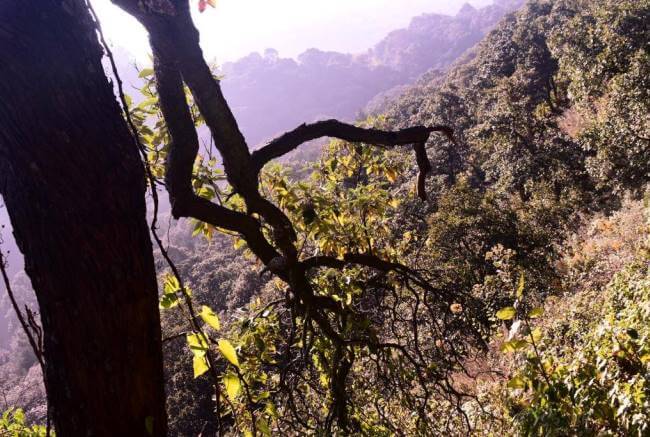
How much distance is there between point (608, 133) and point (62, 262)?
1945cm

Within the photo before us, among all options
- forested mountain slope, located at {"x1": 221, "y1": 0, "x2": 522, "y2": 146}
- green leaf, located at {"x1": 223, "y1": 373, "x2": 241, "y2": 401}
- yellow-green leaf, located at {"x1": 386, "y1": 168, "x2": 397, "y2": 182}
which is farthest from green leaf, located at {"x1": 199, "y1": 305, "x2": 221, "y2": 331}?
forested mountain slope, located at {"x1": 221, "y1": 0, "x2": 522, "y2": 146}

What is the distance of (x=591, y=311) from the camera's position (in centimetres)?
631

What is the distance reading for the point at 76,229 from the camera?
88 centimetres

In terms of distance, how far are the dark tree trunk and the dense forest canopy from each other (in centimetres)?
10

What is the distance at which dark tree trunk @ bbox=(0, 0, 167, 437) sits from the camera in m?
0.86

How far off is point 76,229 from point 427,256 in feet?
54.3

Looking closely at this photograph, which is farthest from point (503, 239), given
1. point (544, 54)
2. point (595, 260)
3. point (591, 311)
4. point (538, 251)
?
point (544, 54)

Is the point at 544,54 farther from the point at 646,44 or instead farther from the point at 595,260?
the point at 595,260

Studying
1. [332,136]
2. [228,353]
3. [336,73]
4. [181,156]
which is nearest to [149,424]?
[228,353]

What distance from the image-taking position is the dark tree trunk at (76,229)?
0.86 m

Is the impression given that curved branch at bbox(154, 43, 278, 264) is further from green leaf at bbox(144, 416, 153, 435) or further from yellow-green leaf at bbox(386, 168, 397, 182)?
yellow-green leaf at bbox(386, 168, 397, 182)

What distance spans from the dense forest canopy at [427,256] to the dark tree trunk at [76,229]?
0.10 m

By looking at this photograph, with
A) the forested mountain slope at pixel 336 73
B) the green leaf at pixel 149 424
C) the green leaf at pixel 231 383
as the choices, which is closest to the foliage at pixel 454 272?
the green leaf at pixel 231 383

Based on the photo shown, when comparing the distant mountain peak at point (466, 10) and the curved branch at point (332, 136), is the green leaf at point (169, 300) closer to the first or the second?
the curved branch at point (332, 136)
